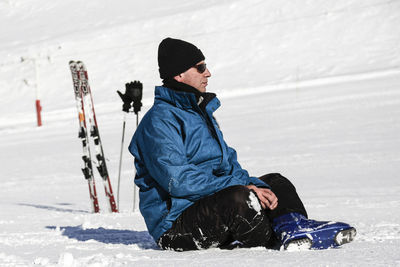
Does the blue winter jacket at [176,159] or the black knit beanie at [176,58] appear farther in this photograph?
the black knit beanie at [176,58]

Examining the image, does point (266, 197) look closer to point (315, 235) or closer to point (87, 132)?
point (315, 235)

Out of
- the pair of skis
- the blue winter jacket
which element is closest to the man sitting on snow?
the blue winter jacket

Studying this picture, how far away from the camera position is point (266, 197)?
2877 mm

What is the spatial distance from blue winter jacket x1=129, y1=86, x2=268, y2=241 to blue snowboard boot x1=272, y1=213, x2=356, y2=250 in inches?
11.9

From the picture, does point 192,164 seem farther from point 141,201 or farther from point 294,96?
point 294,96

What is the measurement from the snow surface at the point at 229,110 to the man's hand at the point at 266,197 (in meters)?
0.22

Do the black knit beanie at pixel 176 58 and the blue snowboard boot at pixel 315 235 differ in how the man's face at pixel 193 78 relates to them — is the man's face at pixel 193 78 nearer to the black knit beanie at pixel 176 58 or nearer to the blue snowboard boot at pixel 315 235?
the black knit beanie at pixel 176 58

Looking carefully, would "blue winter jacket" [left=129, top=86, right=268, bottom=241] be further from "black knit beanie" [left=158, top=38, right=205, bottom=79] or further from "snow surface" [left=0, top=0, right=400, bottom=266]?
"snow surface" [left=0, top=0, right=400, bottom=266]

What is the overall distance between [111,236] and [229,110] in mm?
9231

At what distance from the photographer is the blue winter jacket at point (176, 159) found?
2787 millimetres

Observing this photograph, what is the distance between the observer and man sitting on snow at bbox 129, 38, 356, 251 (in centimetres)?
280

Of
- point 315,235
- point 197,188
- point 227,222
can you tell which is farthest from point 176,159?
point 315,235

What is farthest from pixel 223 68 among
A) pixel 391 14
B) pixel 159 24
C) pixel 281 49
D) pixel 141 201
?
pixel 141 201

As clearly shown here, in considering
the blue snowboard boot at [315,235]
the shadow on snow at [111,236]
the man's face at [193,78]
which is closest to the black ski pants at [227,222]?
the blue snowboard boot at [315,235]
